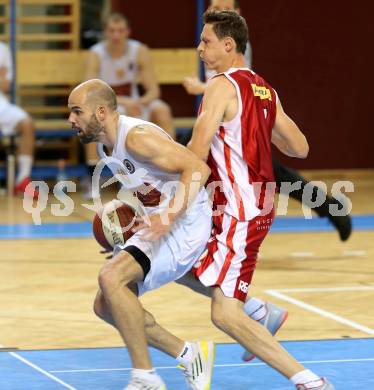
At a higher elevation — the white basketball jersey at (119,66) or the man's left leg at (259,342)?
the man's left leg at (259,342)

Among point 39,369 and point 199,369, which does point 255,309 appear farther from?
point 39,369

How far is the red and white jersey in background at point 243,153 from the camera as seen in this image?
203 inches

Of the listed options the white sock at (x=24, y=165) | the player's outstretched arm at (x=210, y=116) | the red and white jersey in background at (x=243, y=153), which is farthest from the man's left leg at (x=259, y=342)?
the white sock at (x=24, y=165)

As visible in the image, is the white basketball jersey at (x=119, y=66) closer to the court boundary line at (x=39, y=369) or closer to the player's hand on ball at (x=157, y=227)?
the court boundary line at (x=39, y=369)

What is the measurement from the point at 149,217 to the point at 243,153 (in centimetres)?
49

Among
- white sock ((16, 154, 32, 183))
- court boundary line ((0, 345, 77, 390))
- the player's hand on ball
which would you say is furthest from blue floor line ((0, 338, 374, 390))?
white sock ((16, 154, 32, 183))

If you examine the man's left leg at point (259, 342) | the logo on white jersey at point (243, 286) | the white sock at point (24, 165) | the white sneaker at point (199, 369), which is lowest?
the white sock at point (24, 165)

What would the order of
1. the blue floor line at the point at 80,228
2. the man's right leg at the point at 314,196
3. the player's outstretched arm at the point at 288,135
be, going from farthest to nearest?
1. the blue floor line at the point at 80,228
2. the man's right leg at the point at 314,196
3. the player's outstretched arm at the point at 288,135

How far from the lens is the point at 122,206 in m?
5.54

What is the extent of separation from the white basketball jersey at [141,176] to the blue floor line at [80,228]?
462 centimetres

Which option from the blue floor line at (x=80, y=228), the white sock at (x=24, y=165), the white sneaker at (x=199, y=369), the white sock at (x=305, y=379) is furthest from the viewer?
the white sock at (x=24, y=165)

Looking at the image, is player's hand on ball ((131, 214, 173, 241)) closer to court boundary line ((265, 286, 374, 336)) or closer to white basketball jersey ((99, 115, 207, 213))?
white basketball jersey ((99, 115, 207, 213))

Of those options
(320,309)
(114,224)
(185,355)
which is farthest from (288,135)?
(320,309)

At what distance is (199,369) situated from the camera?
5.25 m
